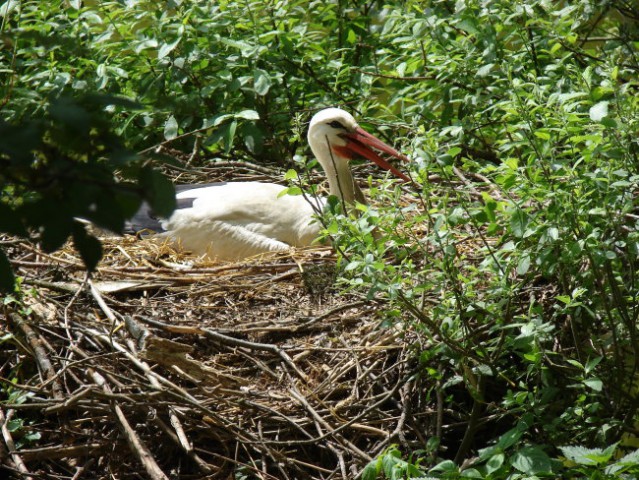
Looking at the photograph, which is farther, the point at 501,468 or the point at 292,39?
the point at 292,39

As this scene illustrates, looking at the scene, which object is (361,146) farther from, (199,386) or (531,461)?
(531,461)

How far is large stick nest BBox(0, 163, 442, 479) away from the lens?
141 inches

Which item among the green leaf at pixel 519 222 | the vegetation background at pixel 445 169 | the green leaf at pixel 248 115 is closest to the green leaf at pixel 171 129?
the vegetation background at pixel 445 169

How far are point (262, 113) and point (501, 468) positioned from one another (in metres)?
3.12

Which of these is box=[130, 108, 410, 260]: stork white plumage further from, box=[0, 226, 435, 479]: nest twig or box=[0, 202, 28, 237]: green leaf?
box=[0, 202, 28, 237]: green leaf

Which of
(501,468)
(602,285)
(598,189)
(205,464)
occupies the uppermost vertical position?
(598,189)

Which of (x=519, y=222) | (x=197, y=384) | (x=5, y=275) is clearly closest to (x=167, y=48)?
(x=197, y=384)

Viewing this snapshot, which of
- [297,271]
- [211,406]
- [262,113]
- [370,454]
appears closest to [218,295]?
[297,271]

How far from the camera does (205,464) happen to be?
3566mm

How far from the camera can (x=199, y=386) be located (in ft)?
12.2

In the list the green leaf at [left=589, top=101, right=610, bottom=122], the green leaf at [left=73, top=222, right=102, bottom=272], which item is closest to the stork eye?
the green leaf at [left=589, top=101, right=610, bottom=122]

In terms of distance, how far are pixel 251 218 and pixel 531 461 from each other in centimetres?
248

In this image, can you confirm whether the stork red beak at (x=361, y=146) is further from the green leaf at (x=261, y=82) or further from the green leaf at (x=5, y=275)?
the green leaf at (x=5, y=275)

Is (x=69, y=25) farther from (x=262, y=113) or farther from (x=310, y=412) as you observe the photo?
(x=310, y=412)
